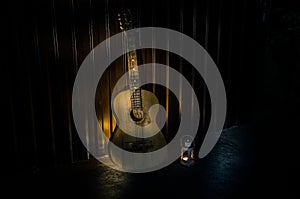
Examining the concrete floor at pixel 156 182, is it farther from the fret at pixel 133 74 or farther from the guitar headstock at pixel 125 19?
the guitar headstock at pixel 125 19

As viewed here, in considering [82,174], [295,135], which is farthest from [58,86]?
[295,135]

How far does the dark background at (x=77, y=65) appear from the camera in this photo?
2.55 metres

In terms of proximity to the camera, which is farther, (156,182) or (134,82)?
(134,82)

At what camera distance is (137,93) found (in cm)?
276

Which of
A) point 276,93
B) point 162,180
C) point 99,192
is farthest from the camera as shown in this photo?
point 276,93

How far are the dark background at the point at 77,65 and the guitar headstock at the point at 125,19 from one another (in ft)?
0.63

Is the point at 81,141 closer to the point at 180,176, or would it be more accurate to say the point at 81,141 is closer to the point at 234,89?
the point at 180,176

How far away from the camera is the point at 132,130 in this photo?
110 inches

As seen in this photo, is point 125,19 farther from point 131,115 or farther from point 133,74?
point 131,115

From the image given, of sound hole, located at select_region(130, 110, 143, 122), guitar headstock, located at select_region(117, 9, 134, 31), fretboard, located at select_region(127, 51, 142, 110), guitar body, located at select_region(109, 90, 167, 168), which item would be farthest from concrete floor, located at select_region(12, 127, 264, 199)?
guitar headstock, located at select_region(117, 9, 134, 31)

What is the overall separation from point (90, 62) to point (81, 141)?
0.82 meters

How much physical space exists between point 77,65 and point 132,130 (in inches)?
32.2

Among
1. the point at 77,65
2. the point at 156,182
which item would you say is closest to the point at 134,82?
the point at 77,65

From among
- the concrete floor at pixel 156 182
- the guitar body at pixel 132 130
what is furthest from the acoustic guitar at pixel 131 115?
the concrete floor at pixel 156 182
